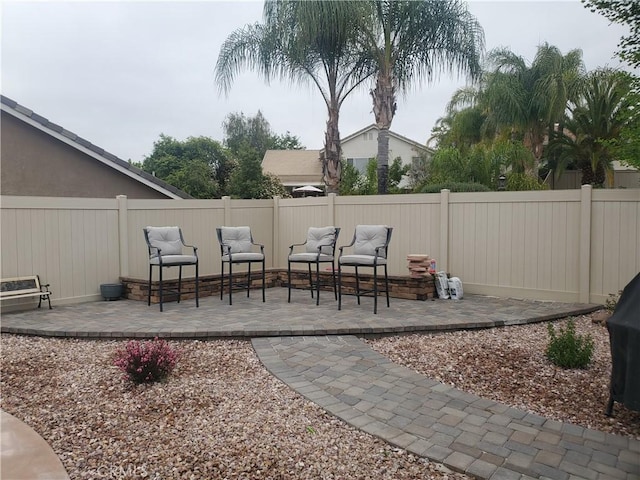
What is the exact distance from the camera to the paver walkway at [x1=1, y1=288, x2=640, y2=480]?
92.8 inches

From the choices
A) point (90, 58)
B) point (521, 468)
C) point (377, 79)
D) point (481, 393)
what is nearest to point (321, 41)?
point (377, 79)

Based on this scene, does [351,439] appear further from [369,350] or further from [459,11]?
[459,11]

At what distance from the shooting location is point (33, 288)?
19.3ft

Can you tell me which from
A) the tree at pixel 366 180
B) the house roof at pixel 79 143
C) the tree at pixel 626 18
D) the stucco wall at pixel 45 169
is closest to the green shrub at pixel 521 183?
the tree at pixel 366 180

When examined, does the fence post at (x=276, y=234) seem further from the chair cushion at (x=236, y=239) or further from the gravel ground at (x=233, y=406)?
the gravel ground at (x=233, y=406)

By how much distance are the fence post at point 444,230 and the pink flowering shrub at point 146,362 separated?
178 inches

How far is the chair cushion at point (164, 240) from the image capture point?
6.16 metres

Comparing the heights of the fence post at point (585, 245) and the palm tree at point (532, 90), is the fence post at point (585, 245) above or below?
below

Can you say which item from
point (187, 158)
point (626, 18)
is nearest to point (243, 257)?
point (626, 18)

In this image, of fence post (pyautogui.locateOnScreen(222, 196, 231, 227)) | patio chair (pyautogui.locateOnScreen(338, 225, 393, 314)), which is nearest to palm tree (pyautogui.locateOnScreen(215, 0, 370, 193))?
fence post (pyautogui.locateOnScreen(222, 196, 231, 227))

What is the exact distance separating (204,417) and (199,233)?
16.8ft

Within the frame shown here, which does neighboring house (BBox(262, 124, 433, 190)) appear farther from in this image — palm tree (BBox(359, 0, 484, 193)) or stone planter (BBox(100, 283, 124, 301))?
stone planter (BBox(100, 283, 124, 301))

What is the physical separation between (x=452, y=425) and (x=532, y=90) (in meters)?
14.9

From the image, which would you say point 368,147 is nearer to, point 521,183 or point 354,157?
point 354,157
